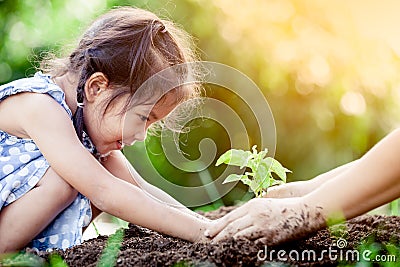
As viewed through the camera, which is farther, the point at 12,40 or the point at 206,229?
the point at 12,40

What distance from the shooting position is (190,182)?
12.4 feet

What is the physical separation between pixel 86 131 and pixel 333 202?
95 cm

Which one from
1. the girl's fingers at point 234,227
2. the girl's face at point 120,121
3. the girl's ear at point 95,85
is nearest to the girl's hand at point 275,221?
the girl's fingers at point 234,227

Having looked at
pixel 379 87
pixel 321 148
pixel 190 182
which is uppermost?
pixel 379 87

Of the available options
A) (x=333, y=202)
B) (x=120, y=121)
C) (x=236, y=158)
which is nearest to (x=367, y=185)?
(x=333, y=202)

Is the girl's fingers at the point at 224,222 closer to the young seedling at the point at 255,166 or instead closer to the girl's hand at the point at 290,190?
the young seedling at the point at 255,166

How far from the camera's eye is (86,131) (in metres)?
2.20

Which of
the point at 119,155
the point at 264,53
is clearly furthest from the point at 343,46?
the point at 119,155

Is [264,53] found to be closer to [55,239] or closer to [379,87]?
[379,87]

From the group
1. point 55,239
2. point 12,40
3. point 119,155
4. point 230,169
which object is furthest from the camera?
point 12,40

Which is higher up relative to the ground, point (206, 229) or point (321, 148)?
point (206, 229)

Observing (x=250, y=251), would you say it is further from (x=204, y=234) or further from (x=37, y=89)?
(x=37, y=89)

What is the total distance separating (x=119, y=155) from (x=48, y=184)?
0.52 m

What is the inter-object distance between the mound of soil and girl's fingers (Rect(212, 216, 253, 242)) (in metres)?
0.08
